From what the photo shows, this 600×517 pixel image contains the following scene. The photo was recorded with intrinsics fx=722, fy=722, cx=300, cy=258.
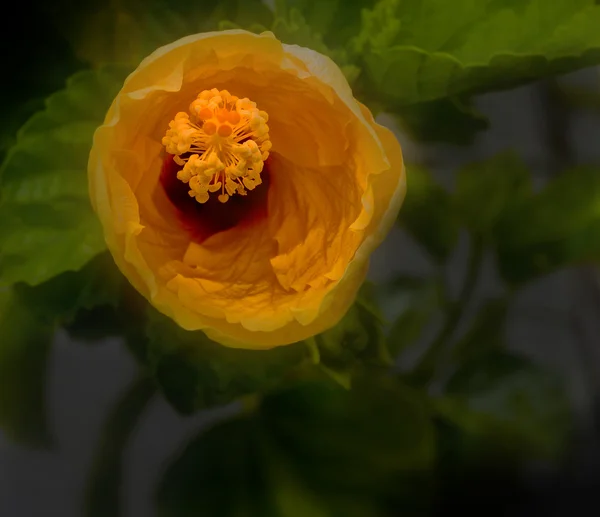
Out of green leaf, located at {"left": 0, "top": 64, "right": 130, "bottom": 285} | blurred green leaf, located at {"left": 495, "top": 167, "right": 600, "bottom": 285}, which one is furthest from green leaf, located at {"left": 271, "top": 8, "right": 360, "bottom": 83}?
blurred green leaf, located at {"left": 495, "top": 167, "right": 600, "bottom": 285}

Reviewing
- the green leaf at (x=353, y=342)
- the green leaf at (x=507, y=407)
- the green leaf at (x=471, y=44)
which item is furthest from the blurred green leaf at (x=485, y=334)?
the green leaf at (x=471, y=44)

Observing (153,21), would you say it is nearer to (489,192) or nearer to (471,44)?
(471,44)

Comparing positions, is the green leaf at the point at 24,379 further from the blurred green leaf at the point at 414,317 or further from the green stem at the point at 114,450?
the blurred green leaf at the point at 414,317

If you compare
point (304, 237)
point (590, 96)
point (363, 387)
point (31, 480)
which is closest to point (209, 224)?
point (304, 237)

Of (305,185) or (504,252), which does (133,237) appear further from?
(504,252)

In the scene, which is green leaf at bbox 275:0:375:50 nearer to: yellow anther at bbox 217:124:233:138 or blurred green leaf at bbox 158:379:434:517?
yellow anther at bbox 217:124:233:138

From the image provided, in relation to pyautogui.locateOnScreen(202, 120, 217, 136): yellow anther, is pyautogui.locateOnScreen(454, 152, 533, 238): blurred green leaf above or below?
below
